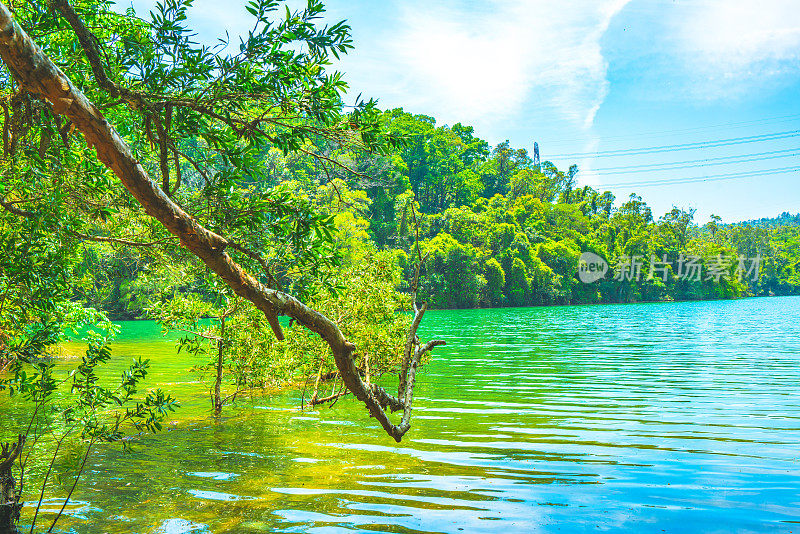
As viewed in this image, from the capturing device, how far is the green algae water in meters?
7.48

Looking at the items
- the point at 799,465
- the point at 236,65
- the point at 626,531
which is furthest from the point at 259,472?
the point at 799,465

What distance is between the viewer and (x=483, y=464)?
9.88m

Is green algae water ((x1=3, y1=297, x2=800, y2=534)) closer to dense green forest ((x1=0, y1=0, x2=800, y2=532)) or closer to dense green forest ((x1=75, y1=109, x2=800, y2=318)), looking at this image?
dense green forest ((x1=0, y1=0, x2=800, y2=532))

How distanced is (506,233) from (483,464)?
78.9m

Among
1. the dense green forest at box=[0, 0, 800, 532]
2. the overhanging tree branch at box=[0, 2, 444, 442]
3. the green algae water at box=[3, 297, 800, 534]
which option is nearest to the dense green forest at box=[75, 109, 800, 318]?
the green algae water at box=[3, 297, 800, 534]

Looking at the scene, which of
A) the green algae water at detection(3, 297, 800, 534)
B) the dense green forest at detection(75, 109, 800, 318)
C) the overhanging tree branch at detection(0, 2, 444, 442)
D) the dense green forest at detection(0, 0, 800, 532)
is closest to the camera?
the overhanging tree branch at detection(0, 2, 444, 442)

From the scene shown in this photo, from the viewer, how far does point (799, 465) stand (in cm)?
959

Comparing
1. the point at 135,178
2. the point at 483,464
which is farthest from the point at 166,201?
the point at 483,464

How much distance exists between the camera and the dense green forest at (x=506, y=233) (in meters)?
78.4

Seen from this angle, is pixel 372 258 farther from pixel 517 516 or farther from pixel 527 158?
pixel 527 158

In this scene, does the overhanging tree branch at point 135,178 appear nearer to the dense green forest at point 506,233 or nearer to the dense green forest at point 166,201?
the dense green forest at point 166,201

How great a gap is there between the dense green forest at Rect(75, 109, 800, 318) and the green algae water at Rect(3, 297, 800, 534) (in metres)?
46.9

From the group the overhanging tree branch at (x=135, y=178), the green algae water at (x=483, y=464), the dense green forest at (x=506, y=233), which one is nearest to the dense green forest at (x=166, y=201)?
the overhanging tree branch at (x=135, y=178)

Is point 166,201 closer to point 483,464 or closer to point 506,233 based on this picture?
point 483,464
